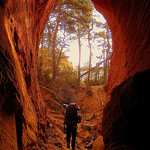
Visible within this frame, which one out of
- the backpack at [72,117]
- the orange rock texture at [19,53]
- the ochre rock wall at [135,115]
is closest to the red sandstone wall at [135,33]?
the orange rock texture at [19,53]

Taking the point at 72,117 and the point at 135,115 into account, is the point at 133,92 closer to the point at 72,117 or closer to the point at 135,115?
the point at 135,115

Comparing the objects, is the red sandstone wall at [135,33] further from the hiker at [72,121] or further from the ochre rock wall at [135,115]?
the hiker at [72,121]

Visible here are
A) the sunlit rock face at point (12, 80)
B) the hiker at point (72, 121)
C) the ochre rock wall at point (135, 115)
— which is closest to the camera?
the ochre rock wall at point (135, 115)

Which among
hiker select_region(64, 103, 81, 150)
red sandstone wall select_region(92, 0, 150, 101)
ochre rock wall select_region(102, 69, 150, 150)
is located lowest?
hiker select_region(64, 103, 81, 150)

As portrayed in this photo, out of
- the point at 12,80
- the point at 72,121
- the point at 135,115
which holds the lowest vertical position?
the point at 72,121

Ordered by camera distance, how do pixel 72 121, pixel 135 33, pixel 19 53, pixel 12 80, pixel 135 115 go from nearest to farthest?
1. pixel 135 115
2. pixel 12 80
3. pixel 135 33
4. pixel 19 53
5. pixel 72 121

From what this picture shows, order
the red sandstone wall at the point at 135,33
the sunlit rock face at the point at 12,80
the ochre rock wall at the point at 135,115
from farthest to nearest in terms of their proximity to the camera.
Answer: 1. the red sandstone wall at the point at 135,33
2. the sunlit rock face at the point at 12,80
3. the ochre rock wall at the point at 135,115

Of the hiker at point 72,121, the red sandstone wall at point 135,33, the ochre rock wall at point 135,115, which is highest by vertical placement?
the red sandstone wall at point 135,33

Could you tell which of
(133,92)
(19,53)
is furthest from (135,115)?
(19,53)

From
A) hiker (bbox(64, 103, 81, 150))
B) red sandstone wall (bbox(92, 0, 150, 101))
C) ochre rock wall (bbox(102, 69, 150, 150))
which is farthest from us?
hiker (bbox(64, 103, 81, 150))

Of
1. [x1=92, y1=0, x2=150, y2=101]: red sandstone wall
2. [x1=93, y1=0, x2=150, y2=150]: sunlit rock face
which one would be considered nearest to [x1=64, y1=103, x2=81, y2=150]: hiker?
[x1=93, y1=0, x2=150, y2=150]: sunlit rock face

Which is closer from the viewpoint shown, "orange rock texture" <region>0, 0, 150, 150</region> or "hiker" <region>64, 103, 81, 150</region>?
"orange rock texture" <region>0, 0, 150, 150</region>

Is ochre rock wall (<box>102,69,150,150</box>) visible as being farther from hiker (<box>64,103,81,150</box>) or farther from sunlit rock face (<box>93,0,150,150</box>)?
hiker (<box>64,103,81,150</box>)

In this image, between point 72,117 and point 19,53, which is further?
point 72,117
